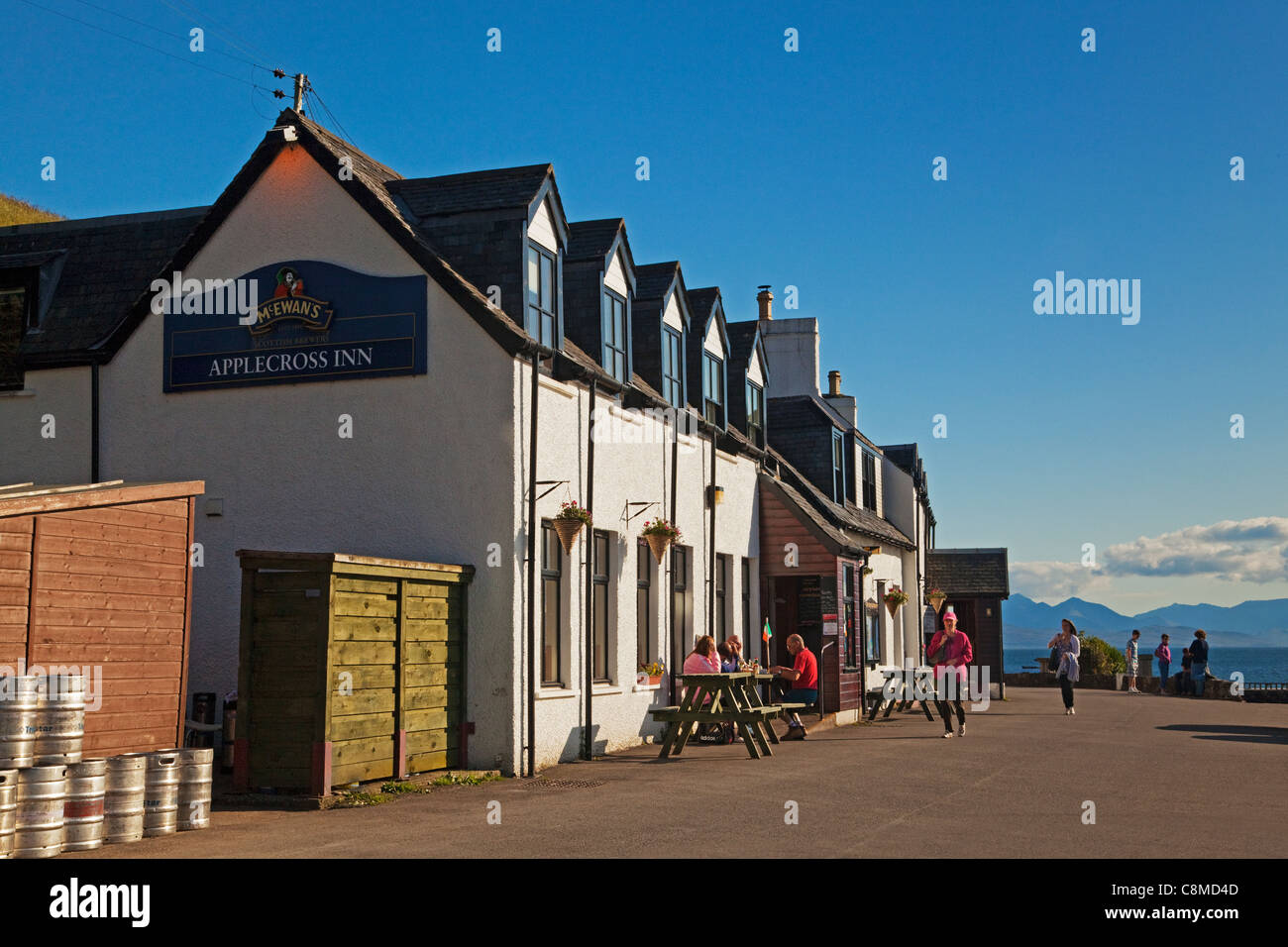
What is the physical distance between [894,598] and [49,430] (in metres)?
20.4

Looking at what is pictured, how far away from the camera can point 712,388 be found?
24219 millimetres

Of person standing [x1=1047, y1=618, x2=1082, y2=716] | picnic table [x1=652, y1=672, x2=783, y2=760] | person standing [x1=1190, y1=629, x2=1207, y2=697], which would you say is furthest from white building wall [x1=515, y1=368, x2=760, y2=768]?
person standing [x1=1190, y1=629, x2=1207, y2=697]

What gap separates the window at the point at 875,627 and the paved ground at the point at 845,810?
10.3m

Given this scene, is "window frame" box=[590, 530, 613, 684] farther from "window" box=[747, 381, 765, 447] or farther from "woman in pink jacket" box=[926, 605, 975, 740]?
"window" box=[747, 381, 765, 447]

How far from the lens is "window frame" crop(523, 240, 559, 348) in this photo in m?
16.6

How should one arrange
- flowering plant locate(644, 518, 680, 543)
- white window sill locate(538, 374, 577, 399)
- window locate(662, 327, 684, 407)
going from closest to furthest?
white window sill locate(538, 374, 577, 399) → flowering plant locate(644, 518, 680, 543) → window locate(662, 327, 684, 407)

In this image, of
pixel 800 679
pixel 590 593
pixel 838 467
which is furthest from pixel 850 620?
pixel 590 593

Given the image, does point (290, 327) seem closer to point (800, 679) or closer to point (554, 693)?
point (554, 693)

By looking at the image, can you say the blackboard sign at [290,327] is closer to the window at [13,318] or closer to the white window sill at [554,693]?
the window at [13,318]

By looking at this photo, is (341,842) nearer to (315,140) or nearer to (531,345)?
(531,345)

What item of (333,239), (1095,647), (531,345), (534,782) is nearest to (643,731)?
(534,782)

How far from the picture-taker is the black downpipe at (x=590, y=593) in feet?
55.9

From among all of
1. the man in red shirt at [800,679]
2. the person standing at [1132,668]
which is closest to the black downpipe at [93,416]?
the man in red shirt at [800,679]

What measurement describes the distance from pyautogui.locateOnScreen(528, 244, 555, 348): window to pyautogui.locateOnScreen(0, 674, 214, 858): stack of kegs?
7679 millimetres
